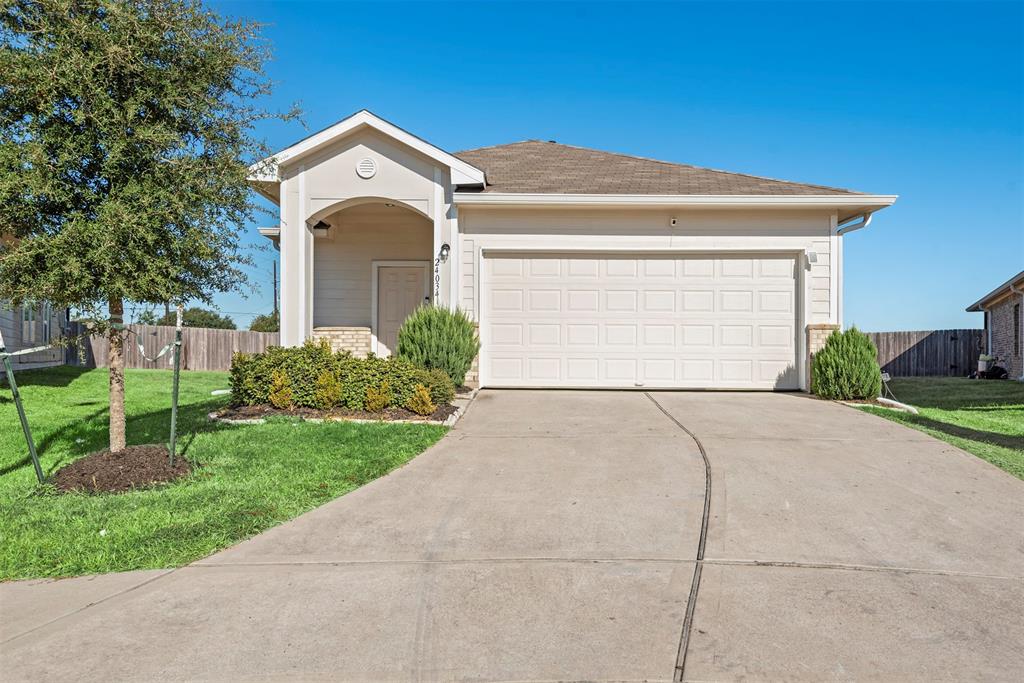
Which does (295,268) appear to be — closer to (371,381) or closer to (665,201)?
(371,381)

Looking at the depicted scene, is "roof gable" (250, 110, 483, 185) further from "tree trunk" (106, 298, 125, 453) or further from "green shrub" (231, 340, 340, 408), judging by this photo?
"tree trunk" (106, 298, 125, 453)

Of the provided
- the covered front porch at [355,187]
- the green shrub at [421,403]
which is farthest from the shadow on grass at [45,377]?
the green shrub at [421,403]

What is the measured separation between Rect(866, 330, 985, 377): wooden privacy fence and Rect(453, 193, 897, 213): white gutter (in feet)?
47.0

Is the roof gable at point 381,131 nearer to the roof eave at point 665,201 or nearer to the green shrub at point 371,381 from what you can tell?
the roof eave at point 665,201

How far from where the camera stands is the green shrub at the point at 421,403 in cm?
880

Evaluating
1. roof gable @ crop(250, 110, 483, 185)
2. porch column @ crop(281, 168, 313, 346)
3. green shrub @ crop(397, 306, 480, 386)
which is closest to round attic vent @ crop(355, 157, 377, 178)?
roof gable @ crop(250, 110, 483, 185)

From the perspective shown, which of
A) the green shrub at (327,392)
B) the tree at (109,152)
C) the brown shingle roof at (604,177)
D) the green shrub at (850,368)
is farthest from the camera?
the brown shingle roof at (604,177)

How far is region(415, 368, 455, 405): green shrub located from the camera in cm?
915

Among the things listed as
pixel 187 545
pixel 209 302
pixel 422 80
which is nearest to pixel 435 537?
pixel 187 545

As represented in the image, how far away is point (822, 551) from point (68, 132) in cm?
656

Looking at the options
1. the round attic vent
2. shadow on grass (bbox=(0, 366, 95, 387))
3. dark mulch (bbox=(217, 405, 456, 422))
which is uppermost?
the round attic vent

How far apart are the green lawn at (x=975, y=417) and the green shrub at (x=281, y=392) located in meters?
7.79

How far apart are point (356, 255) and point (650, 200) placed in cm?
581

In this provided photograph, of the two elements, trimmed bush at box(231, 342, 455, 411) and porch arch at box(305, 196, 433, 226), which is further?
porch arch at box(305, 196, 433, 226)
